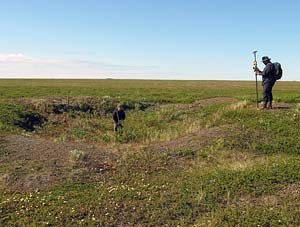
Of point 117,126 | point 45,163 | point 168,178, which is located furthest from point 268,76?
point 45,163

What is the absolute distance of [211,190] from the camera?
8.80 metres

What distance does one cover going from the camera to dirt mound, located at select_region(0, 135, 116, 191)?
9.94 metres

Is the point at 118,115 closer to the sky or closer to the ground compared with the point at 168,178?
closer to the sky

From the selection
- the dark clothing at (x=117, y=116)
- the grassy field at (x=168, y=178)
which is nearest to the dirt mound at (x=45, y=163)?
the grassy field at (x=168, y=178)

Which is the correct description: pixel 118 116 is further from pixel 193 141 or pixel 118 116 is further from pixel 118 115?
pixel 193 141

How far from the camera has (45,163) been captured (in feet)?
36.4

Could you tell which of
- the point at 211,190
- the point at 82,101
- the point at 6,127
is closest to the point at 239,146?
the point at 211,190

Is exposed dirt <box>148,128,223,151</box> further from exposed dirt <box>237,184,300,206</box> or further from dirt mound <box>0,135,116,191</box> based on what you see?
exposed dirt <box>237,184,300,206</box>


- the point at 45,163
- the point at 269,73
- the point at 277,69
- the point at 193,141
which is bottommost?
the point at 45,163

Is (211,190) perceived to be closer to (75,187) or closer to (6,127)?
(75,187)

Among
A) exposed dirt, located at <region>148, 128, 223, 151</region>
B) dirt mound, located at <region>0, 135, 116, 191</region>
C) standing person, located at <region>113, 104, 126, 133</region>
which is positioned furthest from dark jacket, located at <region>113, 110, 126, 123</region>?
dirt mound, located at <region>0, 135, 116, 191</region>

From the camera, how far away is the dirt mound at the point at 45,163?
994 cm

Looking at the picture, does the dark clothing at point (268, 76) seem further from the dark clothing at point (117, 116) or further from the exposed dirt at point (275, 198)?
the exposed dirt at point (275, 198)

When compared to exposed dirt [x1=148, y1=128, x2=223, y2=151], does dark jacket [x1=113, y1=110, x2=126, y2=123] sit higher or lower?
higher
